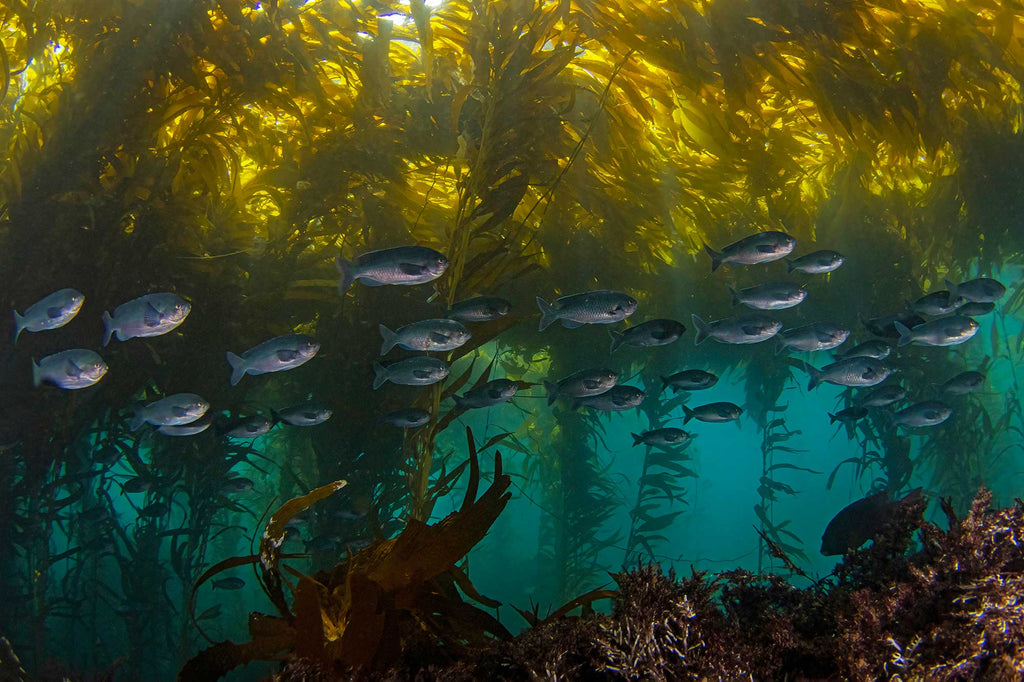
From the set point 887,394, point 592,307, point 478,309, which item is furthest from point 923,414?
point 478,309

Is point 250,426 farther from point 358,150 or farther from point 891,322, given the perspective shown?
point 891,322

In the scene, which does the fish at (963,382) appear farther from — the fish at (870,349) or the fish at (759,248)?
the fish at (759,248)

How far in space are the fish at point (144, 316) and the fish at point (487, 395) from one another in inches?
104

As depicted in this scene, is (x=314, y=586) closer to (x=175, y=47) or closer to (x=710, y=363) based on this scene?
(x=175, y=47)

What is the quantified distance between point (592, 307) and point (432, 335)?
1685mm

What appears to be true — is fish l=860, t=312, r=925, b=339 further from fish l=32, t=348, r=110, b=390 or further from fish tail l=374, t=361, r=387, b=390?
fish l=32, t=348, r=110, b=390

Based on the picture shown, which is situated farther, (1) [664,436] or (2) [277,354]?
(1) [664,436]

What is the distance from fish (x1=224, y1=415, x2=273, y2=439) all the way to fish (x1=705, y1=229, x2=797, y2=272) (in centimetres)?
513

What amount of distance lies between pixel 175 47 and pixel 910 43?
7525 millimetres

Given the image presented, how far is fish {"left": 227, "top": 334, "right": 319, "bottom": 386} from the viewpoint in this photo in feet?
15.3

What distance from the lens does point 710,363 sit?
55.5ft

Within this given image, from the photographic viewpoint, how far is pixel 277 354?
4688 millimetres

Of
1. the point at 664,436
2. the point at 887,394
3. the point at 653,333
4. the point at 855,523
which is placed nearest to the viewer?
the point at 855,523

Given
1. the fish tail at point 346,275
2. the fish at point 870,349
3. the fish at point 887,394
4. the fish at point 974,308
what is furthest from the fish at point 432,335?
the fish at point 974,308
